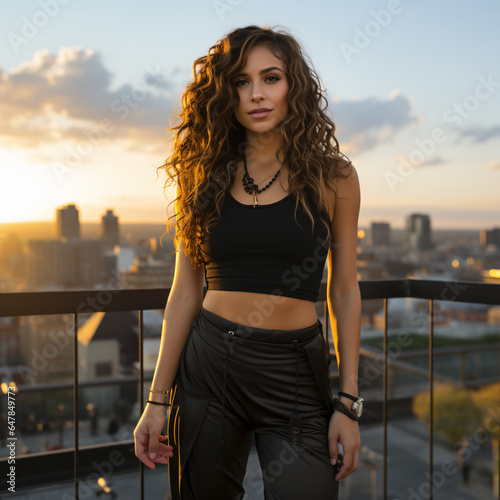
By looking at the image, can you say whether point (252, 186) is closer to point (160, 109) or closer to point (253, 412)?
point (253, 412)

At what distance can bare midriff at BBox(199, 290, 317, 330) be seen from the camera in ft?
3.67

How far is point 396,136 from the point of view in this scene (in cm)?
6281

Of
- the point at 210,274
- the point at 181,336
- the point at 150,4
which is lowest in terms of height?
the point at 181,336

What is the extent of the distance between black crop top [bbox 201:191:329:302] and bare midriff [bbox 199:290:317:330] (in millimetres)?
16

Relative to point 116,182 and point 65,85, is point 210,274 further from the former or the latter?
point 65,85

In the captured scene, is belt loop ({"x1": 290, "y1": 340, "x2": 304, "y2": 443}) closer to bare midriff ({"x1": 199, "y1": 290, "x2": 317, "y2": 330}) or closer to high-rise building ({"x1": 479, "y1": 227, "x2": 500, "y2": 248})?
bare midriff ({"x1": 199, "y1": 290, "x2": 317, "y2": 330})

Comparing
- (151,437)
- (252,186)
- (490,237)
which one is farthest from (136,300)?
(490,237)

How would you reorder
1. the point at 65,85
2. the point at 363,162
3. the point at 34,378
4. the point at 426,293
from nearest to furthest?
the point at 426,293 < the point at 65,85 < the point at 34,378 < the point at 363,162

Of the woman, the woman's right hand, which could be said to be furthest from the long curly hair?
the woman's right hand

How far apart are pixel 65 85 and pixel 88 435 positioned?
1488 inches

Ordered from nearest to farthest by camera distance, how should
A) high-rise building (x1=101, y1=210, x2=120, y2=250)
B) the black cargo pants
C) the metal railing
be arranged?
the black cargo pants < the metal railing < high-rise building (x1=101, y1=210, x2=120, y2=250)

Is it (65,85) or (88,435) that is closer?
(88,435)

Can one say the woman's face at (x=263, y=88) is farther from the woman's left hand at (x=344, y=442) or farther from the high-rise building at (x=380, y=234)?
the high-rise building at (x=380, y=234)

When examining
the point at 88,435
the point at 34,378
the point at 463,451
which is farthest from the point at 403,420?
the point at 34,378
